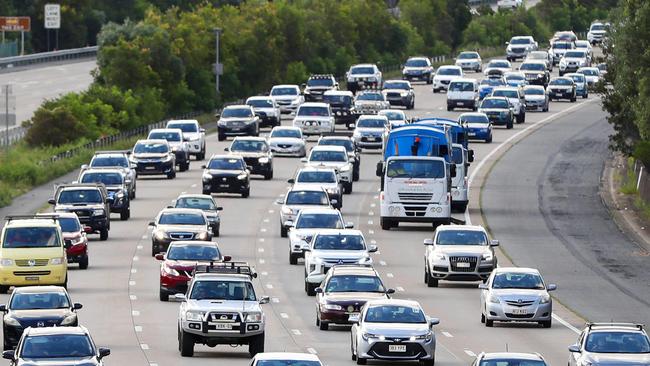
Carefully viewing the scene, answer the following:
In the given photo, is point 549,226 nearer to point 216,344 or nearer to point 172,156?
point 172,156

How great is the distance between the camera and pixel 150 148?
81562mm

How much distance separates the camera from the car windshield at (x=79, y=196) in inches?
2479

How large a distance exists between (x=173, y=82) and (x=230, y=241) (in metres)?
57.5

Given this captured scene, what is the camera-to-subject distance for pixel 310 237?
56.8 metres

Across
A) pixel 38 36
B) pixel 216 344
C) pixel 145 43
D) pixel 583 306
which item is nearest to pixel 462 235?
pixel 583 306

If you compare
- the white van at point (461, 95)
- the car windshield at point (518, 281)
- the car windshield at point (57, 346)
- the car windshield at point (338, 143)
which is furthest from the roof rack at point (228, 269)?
the white van at point (461, 95)

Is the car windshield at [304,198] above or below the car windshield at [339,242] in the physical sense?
below

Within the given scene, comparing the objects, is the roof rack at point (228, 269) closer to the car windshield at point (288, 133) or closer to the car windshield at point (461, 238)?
the car windshield at point (461, 238)

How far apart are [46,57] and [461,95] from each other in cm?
5434

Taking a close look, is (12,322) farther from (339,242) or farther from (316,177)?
(316,177)

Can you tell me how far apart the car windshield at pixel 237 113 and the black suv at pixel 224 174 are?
23965 mm

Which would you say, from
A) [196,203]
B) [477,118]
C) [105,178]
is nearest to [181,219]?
[196,203]

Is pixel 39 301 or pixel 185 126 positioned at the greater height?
pixel 39 301

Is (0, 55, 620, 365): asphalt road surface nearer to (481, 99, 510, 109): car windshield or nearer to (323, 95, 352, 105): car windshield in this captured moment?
(323, 95, 352, 105): car windshield
